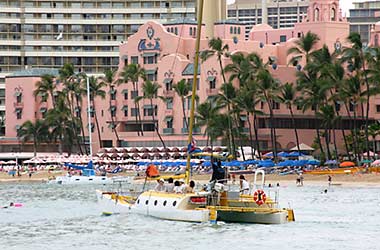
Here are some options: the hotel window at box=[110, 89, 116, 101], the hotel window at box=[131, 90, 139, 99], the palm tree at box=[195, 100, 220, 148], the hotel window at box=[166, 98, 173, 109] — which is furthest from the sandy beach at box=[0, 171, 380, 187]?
the hotel window at box=[110, 89, 116, 101]

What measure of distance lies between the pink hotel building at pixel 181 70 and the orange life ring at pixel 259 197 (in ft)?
327

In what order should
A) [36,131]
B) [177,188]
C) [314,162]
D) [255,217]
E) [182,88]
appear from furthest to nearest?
[36,131]
[182,88]
[314,162]
[177,188]
[255,217]

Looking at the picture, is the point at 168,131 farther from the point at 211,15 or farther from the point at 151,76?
the point at 211,15

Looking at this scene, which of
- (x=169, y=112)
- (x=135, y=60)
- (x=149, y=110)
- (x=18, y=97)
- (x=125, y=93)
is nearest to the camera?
(x=169, y=112)

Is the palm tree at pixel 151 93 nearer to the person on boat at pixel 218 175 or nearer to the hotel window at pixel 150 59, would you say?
the hotel window at pixel 150 59

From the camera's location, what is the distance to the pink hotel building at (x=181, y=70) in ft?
550

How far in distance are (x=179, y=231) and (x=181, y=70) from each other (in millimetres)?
107244

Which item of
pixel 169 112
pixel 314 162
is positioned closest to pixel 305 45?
pixel 169 112

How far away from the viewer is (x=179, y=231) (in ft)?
213

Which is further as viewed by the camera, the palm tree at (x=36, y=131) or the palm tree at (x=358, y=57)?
the palm tree at (x=36, y=131)

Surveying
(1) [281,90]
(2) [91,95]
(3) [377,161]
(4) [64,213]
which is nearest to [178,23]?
(2) [91,95]

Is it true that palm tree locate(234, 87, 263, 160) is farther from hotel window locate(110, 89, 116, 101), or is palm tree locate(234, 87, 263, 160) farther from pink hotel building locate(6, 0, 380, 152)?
hotel window locate(110, 89, 116, 101)

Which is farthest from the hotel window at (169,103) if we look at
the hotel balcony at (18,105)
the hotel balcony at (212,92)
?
the hotel balcony at (18,105)

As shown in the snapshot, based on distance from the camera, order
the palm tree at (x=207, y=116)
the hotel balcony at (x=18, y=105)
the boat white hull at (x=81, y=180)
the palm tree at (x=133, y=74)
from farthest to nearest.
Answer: the hotel balcony at (x=18, y=105)
the palm tree at (x=133, y=74)
the palm tree at (x=207, y=116)
the boat white hull at (x=81, y=180)
